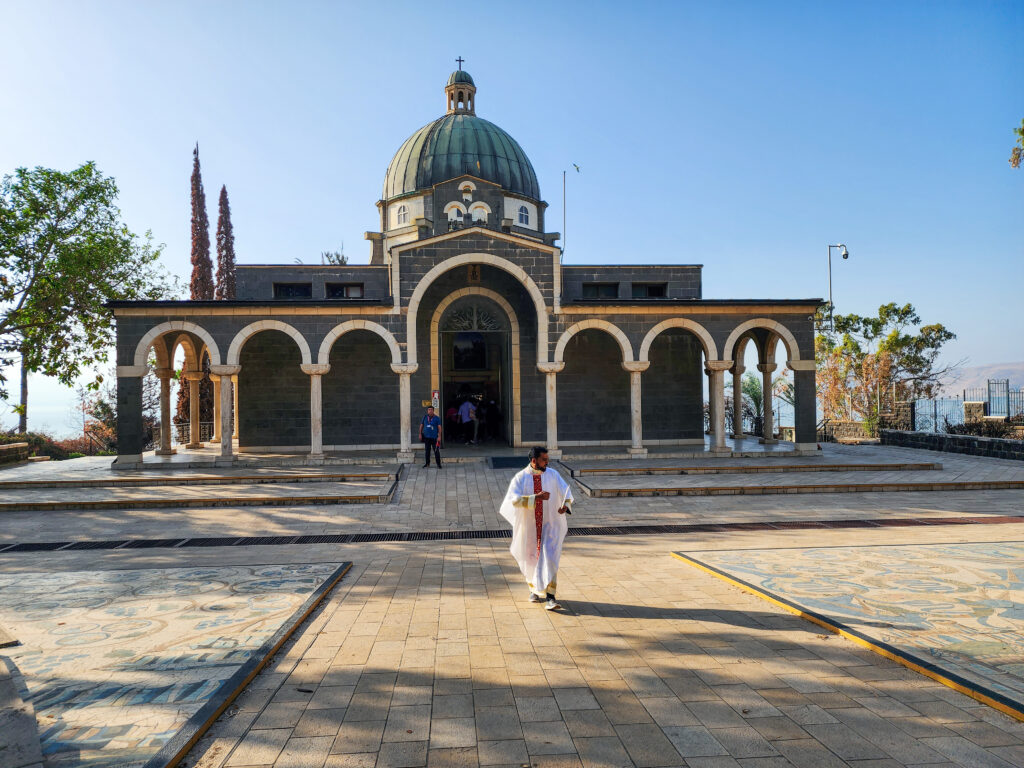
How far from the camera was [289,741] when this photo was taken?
12.3ft

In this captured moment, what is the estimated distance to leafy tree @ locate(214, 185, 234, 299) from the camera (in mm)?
36531

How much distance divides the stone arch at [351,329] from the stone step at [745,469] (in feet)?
21.5

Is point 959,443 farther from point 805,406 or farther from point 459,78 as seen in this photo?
point 459,78

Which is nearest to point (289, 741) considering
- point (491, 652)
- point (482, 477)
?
point (491, 652)

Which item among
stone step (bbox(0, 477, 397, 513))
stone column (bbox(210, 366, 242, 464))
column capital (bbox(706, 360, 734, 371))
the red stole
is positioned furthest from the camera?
column capital (bbox(706, 360, 734, 371))

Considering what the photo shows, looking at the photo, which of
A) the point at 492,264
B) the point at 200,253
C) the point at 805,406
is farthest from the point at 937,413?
the point at 200,253

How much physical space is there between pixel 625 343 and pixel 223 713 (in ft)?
56.3

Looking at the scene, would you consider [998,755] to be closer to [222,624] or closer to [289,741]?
[289,741]

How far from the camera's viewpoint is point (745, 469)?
16.5 m

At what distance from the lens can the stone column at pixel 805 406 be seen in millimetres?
19891

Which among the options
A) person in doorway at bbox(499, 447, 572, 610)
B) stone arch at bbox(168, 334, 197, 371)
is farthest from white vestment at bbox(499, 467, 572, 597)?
stone arch at bbox(168, 334, 197, 371)

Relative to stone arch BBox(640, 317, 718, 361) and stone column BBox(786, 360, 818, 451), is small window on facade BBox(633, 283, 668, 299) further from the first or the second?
stone column BBox(786, 360, 818, 451)

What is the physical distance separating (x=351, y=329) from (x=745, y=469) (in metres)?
12.2

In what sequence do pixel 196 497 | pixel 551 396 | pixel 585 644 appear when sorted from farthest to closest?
pixel 551 396, pixel 196 497, pixel 585 644
